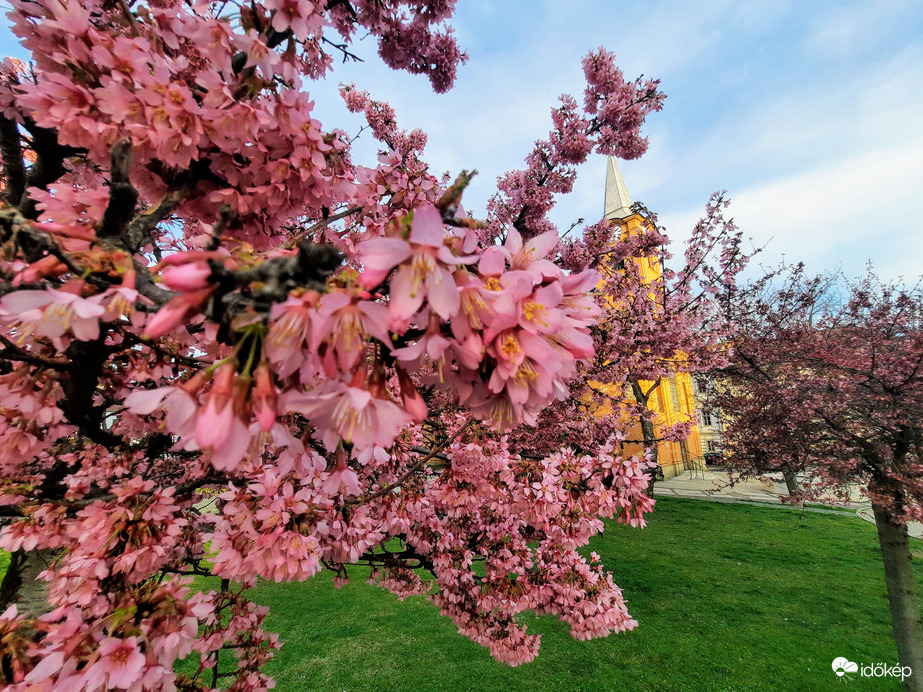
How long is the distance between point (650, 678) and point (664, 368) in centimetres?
519

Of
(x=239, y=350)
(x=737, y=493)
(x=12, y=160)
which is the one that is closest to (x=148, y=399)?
(x=239, y=350)

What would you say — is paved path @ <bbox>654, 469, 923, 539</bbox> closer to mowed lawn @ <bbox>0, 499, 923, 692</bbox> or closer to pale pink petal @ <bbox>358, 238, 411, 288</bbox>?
mowed lawn @ <bbox>0, 499, 923, 692</bbox>

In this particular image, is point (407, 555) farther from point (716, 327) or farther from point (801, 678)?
point (716, 327)

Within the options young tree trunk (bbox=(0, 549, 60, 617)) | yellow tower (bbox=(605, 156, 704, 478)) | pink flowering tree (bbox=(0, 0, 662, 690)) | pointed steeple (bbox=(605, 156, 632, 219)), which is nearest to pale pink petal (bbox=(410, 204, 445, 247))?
pink flowering tree (bbox=(0, 0, 662, 690))

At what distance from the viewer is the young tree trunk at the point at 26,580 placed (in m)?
2.98

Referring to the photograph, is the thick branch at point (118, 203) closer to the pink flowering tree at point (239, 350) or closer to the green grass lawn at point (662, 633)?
the pink flowering tree at point (239, 350)

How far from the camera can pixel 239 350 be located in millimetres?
757

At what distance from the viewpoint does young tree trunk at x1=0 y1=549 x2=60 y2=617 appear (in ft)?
9.78

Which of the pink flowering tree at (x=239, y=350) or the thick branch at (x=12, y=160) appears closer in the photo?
the pink flowering tree at (x=239, y=350)

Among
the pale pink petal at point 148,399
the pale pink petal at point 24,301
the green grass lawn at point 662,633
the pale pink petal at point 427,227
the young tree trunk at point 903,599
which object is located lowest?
the green grass lawn at point 662,633

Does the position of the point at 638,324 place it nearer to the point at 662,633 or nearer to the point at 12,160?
the point at 662,633

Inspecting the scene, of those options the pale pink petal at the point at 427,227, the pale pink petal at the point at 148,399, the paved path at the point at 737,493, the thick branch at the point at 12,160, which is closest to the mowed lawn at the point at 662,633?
the paved path at the point at 737,493

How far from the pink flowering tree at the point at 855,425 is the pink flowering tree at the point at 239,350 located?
3.24 metres

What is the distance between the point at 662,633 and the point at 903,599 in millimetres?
3149
